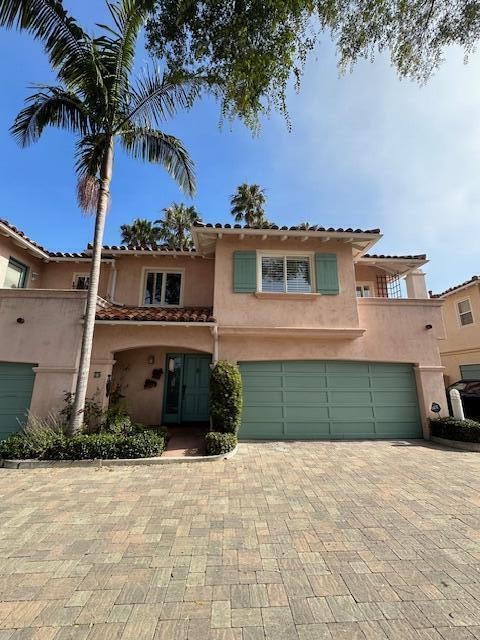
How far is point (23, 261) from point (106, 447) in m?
8.55

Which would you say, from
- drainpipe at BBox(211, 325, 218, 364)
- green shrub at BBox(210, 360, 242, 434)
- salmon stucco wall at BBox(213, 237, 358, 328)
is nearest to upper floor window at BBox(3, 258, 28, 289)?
salmon stucco wall at BBox(213, 237, 358, 328)

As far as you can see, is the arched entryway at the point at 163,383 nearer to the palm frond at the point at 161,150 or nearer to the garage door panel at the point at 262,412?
the garage door panel at the point at 262,412

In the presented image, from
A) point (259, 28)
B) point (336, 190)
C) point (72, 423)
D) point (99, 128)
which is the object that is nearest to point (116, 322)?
point (72, 423)

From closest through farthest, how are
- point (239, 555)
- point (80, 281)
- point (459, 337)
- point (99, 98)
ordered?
point (239, 555)
point (99, 98)
point (80, 281)
point (459, 337)

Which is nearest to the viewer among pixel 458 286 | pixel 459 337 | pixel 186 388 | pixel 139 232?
pixel 186 388

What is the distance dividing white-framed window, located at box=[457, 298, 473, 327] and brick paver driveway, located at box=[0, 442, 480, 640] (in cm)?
1355

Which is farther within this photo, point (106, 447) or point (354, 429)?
point (354, 429)

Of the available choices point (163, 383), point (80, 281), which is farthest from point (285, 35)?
point (80, 281)

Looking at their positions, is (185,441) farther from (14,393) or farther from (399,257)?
(399,257)

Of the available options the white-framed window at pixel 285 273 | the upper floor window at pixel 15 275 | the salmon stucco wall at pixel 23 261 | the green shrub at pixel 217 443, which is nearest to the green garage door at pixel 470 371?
the white-framed window at pixel 285 273

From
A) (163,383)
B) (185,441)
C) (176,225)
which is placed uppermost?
(176,225)

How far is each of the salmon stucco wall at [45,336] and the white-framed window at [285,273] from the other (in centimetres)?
619

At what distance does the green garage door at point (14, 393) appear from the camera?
8914mm

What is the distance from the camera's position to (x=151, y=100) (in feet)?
28.9
